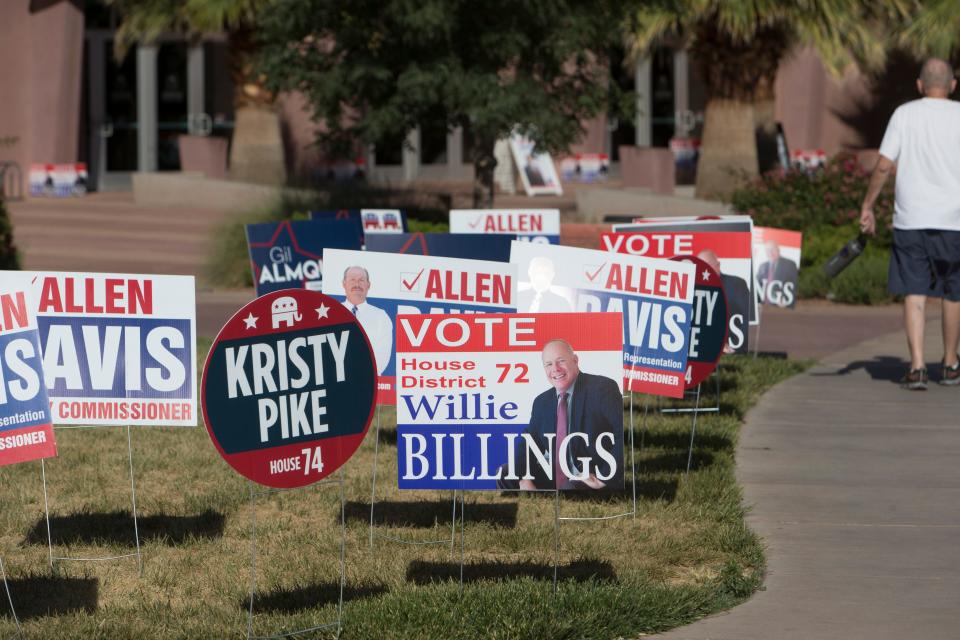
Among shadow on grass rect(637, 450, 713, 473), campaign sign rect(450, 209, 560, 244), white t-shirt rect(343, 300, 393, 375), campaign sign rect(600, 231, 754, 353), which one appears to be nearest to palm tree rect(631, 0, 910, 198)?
campaign sign rect(450, 209, 560, 244)

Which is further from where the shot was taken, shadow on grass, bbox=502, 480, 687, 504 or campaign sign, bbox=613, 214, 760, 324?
campaign sign, bbox=613, 214, 760, 324

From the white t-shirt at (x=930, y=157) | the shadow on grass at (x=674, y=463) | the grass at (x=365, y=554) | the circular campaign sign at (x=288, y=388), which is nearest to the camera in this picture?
the circular campaign sign at (x=288, y=388)

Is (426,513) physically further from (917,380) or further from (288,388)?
(917,380)

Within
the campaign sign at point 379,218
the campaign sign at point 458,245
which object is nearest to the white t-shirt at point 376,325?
the campaign sign at point 458,245

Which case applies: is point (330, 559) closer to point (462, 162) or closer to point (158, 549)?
point (158, 549)

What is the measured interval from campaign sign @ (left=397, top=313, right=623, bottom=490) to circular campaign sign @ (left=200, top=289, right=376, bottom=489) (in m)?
0.21

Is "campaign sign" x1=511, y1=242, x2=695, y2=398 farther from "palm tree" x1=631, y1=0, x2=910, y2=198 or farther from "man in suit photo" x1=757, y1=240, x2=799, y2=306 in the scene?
"palm tree" x1=631, y1=0, x2=910, y2=198

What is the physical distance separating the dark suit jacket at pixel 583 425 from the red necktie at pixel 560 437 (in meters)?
0.02

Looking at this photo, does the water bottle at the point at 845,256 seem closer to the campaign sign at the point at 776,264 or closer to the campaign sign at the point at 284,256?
the campaign sign at the point at 776,264

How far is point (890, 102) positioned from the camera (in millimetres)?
34094

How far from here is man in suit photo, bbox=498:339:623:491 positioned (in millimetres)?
5855

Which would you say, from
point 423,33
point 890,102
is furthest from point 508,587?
point 890,102

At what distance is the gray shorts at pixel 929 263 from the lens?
10172 mm

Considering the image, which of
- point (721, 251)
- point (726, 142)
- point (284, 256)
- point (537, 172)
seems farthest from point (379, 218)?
point (537, 172)
